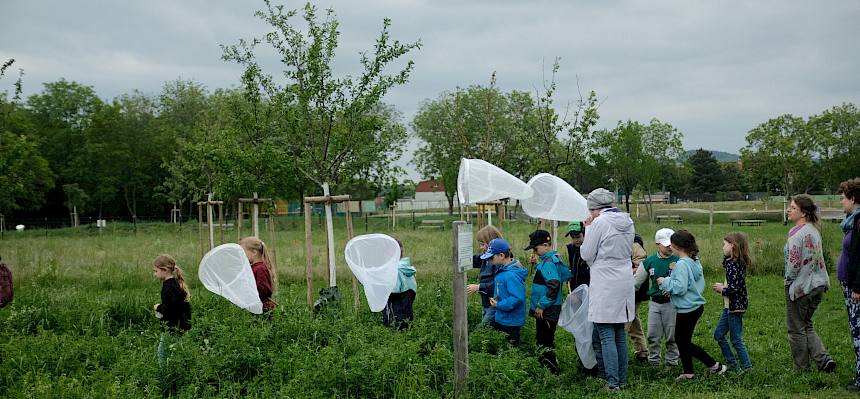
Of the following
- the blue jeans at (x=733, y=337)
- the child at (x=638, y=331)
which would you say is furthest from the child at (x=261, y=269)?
the blue jeans at (x=733, y=337)

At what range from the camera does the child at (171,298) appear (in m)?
6.59

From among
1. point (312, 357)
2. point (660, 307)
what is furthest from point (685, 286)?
point (312, 357)

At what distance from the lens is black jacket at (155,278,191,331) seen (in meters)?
6.64

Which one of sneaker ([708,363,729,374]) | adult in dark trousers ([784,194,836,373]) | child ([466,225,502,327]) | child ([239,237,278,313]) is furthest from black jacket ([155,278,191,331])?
adult in dark trousers ([784,194,836,373])

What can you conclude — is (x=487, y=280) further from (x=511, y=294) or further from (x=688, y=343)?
(x=688, y=343)

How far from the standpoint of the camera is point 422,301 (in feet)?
26.9

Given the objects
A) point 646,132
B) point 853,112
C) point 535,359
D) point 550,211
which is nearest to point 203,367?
point 535,359

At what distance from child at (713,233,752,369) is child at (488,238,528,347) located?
6.32ft

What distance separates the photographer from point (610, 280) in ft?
19.1

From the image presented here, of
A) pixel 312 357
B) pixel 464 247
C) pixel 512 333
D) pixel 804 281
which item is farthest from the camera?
pixel 512 333

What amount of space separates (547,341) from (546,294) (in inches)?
23.6

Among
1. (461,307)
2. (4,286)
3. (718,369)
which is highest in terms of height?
(4,286)

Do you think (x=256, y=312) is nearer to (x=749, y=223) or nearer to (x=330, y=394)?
(x=330, y=394)

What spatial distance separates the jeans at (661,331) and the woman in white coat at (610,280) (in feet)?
2.86
